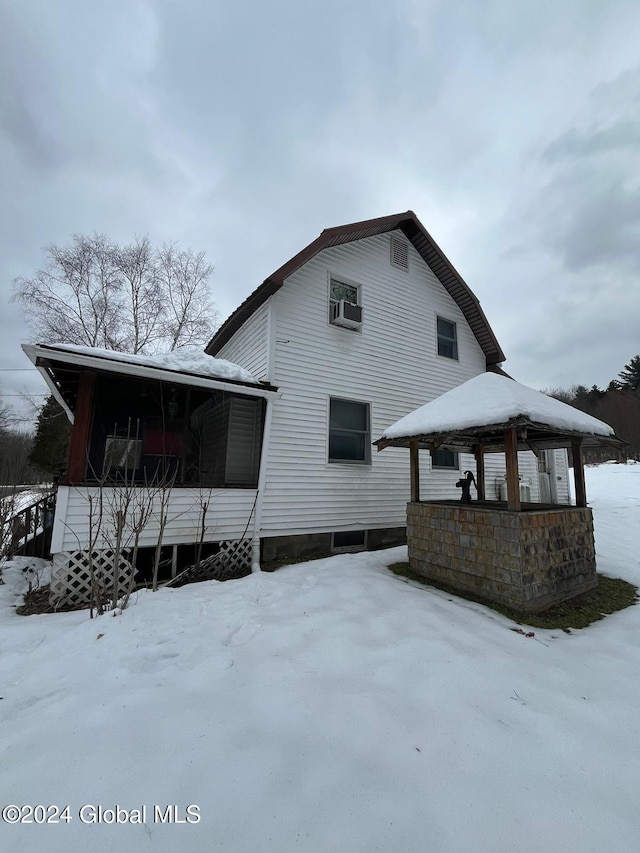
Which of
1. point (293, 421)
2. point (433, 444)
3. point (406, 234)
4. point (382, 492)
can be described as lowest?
point (382, 492)

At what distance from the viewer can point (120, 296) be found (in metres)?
17.5

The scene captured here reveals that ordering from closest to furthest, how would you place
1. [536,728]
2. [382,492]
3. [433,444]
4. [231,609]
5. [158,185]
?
[536,728]
[231,609]
[433,444]
[382,492]
[158,185]

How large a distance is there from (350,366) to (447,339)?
147 inches

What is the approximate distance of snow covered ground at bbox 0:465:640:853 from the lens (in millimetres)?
1700

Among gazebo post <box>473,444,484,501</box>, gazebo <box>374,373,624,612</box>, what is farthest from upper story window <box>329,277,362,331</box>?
gazebo post <box>473,444,484,501</box>

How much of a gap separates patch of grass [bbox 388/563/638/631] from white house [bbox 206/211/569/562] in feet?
7.15

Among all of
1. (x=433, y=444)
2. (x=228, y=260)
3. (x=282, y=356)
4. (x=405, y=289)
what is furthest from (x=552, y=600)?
(x=228, y=260)

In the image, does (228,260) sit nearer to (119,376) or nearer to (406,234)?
(406,234)

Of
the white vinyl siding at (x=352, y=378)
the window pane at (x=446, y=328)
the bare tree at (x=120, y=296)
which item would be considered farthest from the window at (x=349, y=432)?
the bare tree at (x=120, y=296)

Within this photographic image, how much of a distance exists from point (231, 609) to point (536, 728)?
3.06 meters

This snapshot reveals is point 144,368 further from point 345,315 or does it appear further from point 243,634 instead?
point 345,315

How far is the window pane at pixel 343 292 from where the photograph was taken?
8289 millimetres

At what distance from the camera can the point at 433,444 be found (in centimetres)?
593

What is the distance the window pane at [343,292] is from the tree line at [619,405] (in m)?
30.5
